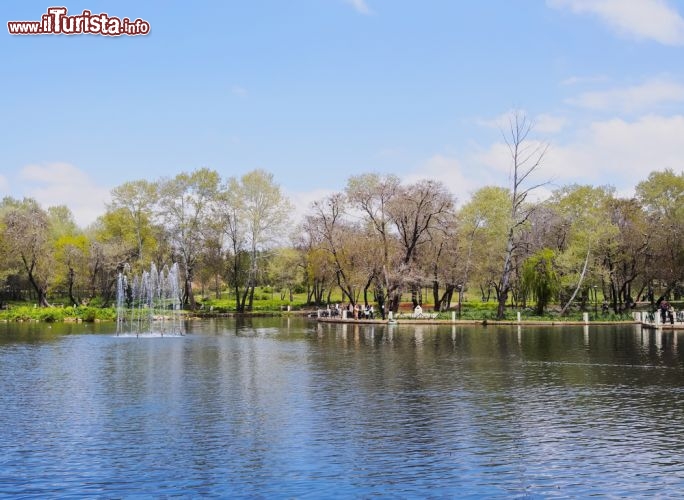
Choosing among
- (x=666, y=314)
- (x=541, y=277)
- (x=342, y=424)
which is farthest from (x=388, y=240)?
(x=342, y=424)

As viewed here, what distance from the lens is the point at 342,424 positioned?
1908 centimetres

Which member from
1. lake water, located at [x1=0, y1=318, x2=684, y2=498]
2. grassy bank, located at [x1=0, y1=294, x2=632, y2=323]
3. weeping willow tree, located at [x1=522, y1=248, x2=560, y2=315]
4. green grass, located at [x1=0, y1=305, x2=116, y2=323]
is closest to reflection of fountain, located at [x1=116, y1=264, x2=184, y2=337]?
green grass, located at [x1=0, y1=305, x2=116, y2=323]

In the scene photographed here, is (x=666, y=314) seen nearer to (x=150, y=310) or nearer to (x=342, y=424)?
(x=342, y=424)

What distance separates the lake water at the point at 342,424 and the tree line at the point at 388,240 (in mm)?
35865

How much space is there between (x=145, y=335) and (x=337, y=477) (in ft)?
133

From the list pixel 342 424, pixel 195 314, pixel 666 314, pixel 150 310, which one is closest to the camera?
pixel 342 424

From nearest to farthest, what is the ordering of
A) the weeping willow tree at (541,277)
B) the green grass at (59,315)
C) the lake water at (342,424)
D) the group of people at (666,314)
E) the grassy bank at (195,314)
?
the lake water at (342,424)
the group of people at (666,314)
the grassy bank at (195,314)
the weeping willow tree at (541,277)
the green grass at (59,315)

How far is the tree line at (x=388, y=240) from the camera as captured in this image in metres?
71.6

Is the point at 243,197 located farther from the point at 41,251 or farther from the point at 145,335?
the point at 145,335

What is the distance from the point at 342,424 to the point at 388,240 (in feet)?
187

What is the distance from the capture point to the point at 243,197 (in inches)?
3428

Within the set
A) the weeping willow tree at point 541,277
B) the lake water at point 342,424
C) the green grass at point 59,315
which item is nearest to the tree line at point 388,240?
the weeping willow tree at point 541,277

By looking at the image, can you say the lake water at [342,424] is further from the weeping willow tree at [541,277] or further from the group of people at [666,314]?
the weeping willow tree at [541,277]

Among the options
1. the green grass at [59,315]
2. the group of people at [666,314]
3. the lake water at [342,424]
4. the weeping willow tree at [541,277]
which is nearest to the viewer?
the lake water at [342,424]
